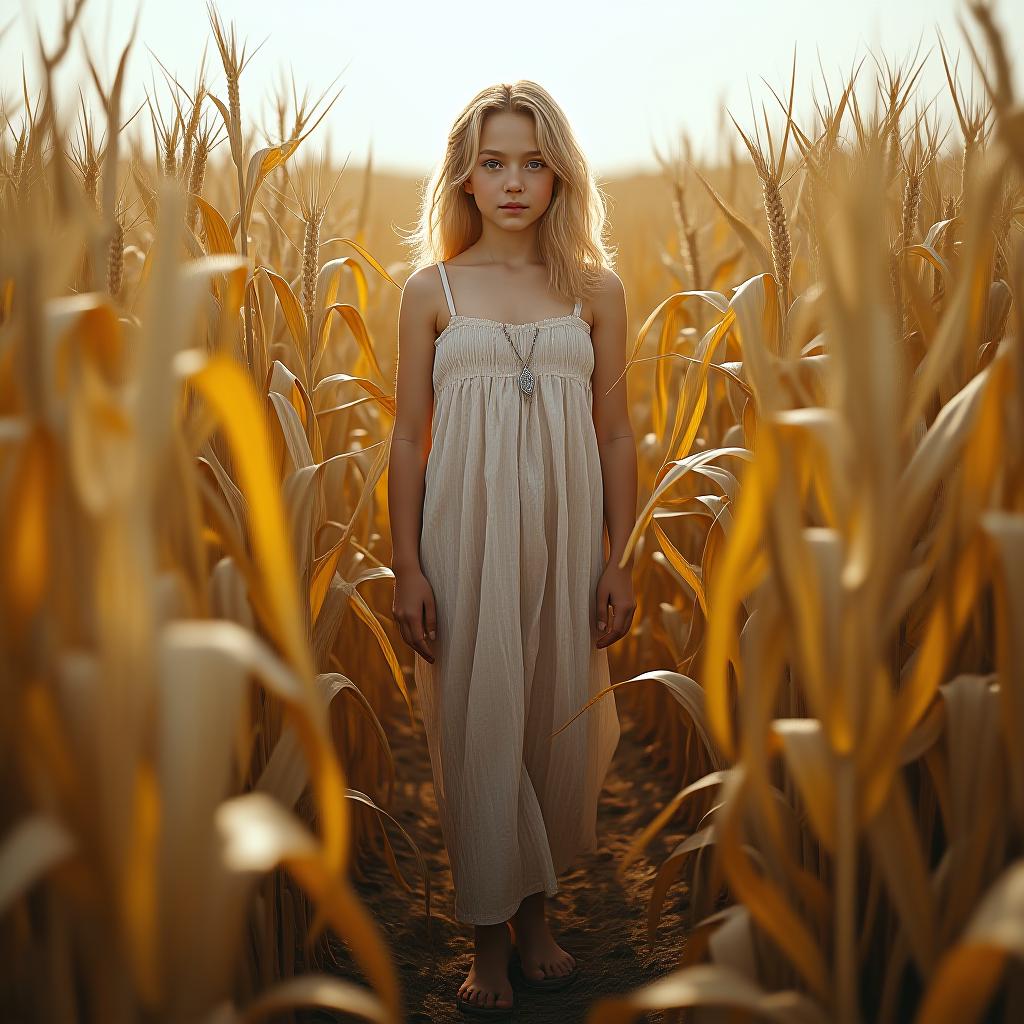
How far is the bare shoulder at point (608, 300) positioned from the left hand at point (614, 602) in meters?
0.43

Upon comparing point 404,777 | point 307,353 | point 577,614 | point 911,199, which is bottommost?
point 404,777

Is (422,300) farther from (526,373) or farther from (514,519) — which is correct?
(514,519)

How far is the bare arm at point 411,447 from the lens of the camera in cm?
158

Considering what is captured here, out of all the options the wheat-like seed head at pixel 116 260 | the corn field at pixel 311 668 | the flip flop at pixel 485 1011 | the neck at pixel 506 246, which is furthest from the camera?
the neck at pixel 506 246

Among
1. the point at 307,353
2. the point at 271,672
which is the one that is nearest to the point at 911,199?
the point at 307,353

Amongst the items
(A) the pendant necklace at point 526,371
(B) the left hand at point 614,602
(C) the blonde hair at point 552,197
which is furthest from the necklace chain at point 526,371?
(B) the left hand at point 614,602

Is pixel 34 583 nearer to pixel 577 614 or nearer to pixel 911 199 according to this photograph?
pixel 577 614

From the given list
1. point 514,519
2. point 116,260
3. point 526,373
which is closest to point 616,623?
point 514,519

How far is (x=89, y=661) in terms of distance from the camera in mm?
659

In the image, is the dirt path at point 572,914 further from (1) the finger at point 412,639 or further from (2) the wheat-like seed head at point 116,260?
(2) the wheat-like seed head at point 116,260

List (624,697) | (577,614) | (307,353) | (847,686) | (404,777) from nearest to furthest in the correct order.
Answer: (847,686)
(307,353)
(577,614)
(404,777)
(624,697)

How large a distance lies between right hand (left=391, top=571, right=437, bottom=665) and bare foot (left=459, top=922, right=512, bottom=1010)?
0.45 metres

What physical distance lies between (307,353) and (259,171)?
27 cm

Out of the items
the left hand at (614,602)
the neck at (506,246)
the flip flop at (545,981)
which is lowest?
the flip flop at (545,981)
